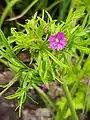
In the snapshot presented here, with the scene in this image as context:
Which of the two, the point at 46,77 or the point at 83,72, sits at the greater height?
the point at 46,77

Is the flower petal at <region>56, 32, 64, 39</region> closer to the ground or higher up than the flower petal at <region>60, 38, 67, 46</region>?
higher up

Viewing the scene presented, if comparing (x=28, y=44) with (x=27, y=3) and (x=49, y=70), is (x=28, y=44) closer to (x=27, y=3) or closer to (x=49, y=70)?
(x=49, y=70)

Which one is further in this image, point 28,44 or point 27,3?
point 27,3

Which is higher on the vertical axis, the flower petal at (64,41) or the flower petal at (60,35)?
the flower petal at (60,35)

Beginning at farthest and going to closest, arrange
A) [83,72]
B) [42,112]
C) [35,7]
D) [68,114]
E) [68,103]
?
1. [35,7]
2. [42,112]
3. [68,114]
4. [83,72]
5. [68,103]

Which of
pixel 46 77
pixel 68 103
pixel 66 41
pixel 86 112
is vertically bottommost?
pixel 86 112

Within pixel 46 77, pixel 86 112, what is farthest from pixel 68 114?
pixel 46 77

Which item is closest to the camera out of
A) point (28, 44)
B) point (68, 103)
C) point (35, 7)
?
point (28, 44)
